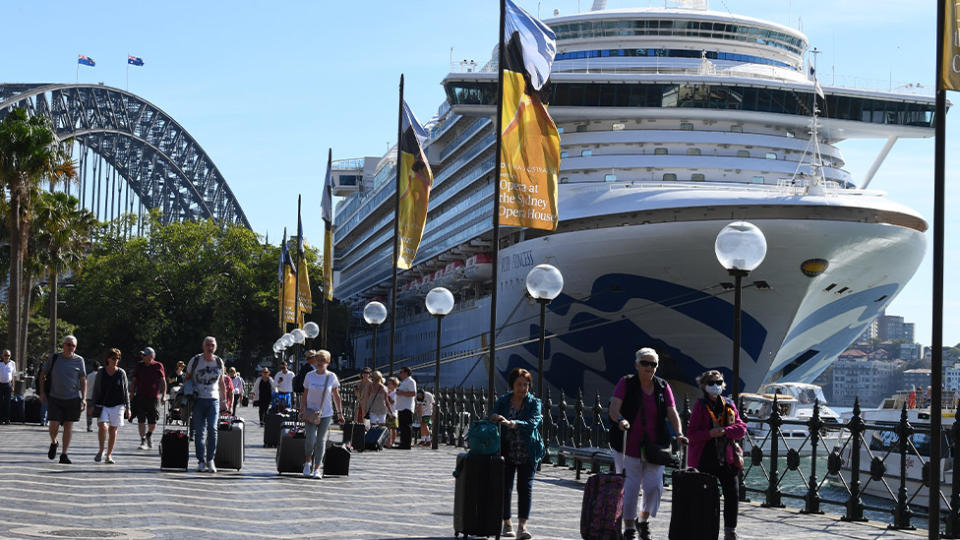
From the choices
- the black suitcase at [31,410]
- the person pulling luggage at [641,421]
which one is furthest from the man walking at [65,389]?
the black suitcase at [31,410]

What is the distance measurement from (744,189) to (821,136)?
23.6ft

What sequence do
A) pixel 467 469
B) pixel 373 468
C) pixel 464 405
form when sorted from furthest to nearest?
1. pixel 464 405
2. pixel 373 468
3. pixel 467 469

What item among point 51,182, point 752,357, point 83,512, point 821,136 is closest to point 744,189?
point 752,357

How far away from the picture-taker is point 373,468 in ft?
63.4

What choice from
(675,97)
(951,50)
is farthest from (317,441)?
(675,97)

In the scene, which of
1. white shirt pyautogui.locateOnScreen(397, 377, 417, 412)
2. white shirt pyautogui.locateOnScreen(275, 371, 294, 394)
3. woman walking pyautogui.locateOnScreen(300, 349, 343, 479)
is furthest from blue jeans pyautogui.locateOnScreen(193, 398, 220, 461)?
white shirt pyautogui.locateOnScreen(275, 371, 294, 394)

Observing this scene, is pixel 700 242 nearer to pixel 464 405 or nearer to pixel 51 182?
pixel 464 405

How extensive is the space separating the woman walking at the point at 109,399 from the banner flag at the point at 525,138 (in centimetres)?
567

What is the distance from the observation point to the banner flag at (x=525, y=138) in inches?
650

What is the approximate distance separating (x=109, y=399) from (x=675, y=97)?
23.8 metres

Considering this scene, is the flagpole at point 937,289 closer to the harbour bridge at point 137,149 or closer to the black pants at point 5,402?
the black pants at point 5,402

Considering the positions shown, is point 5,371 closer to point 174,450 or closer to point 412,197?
point 412,197

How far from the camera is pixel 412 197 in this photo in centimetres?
2517

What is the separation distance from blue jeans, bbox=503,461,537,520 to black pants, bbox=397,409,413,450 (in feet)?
43.7
